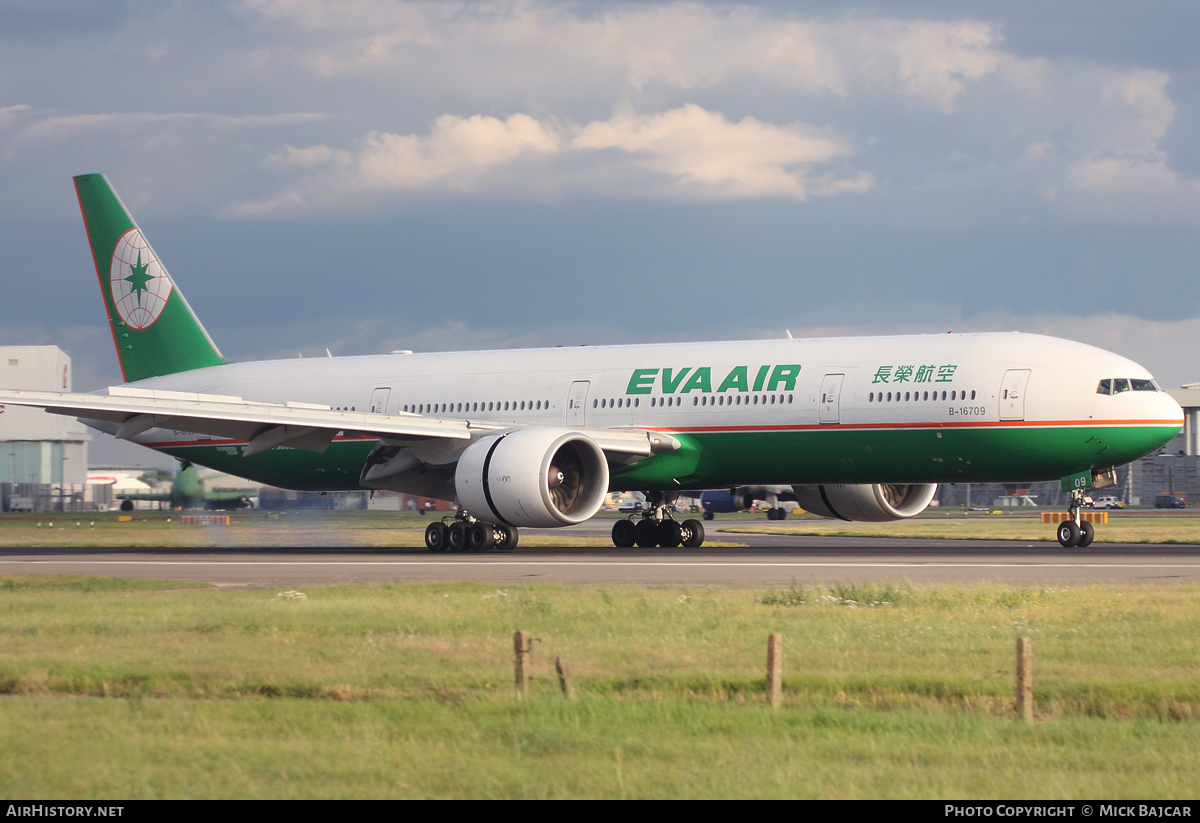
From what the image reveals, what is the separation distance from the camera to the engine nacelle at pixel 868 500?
115 feet

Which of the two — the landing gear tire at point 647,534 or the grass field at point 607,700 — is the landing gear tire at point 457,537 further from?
the grass field at point 607,700

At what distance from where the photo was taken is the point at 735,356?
33.0 m

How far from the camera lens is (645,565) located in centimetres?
2662

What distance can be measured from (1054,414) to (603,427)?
10828mm

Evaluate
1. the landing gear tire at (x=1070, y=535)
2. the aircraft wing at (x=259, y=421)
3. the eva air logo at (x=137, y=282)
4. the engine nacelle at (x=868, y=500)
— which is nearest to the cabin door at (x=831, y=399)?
the aircraft wing at (x=259, y=421)

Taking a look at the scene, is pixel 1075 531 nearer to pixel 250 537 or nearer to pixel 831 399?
pixel 831 399

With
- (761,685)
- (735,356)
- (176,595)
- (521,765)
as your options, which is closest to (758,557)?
(735,356)

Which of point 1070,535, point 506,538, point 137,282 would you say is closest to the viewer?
point 1070,535

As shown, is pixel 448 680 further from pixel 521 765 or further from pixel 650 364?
pixel 650 364

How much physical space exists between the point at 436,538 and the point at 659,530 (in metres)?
6.14

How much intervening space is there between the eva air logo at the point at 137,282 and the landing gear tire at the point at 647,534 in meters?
16.2

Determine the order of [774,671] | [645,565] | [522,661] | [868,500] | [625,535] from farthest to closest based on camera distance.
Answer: [625,535], [868,500], [645,565], [522,661], [774,671]

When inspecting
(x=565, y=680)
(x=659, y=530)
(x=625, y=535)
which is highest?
(x=659, y=530)

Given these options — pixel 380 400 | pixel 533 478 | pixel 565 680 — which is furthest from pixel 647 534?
pixel 565 680
